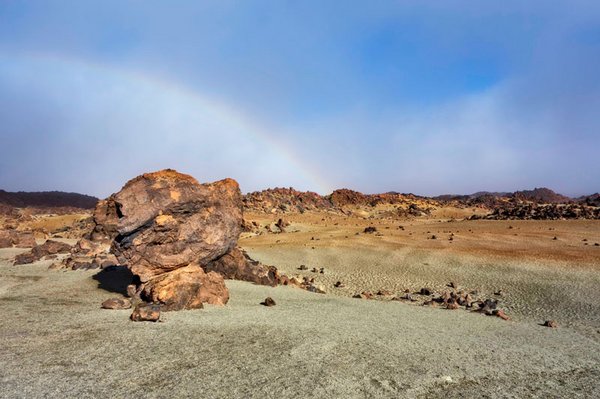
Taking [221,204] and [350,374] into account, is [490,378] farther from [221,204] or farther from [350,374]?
[221,204]

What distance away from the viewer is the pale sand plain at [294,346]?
5.39 m

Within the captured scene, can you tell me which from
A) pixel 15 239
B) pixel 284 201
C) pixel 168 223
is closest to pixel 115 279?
pixel 168 223

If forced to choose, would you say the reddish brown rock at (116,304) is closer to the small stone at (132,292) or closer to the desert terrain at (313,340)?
the desert terrain at (313,340)

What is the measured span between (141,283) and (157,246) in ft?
3.56

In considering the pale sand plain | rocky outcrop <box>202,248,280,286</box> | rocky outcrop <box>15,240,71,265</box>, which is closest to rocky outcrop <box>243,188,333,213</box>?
rocky outcrop <box>15,240,71,265</box>

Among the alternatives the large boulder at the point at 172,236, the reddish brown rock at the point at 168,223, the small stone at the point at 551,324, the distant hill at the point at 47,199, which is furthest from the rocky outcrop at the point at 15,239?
the distant hill at the point at 47,199

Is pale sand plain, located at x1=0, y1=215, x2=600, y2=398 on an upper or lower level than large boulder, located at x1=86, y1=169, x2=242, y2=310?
lower

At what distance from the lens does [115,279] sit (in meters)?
13.4

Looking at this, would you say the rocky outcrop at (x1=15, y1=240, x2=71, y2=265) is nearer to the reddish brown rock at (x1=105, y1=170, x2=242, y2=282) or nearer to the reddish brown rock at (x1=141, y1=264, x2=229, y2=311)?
the reddish brown rock at (x1=105, y1=170, x2=242, y2=282)

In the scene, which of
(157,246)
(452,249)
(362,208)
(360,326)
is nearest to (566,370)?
(360,326)

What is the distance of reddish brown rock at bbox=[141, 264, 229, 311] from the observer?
956 centimetres

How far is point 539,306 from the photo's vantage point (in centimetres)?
1280

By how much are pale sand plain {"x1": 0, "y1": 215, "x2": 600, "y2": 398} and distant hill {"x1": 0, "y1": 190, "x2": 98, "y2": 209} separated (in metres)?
85.6

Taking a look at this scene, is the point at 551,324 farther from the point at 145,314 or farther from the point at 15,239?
the point at 15,239
